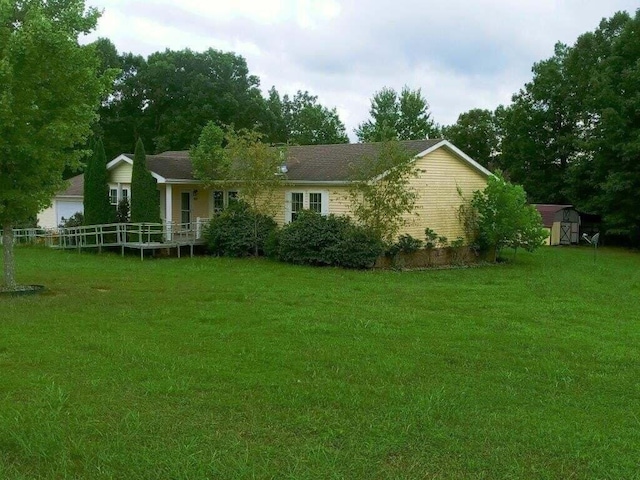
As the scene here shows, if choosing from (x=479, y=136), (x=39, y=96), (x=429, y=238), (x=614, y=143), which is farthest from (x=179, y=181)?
(x=479, y=136)

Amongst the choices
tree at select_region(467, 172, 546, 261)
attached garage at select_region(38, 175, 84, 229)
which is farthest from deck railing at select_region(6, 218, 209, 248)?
tree at select_region(467, 172, 546, 261)

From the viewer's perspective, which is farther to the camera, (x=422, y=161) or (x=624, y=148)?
(x=624, y=148)

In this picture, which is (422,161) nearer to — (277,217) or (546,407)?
(277,217)

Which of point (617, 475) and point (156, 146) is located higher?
point (156, 146)

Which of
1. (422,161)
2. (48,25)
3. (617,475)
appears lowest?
(617,475)

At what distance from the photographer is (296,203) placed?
72.7 feet

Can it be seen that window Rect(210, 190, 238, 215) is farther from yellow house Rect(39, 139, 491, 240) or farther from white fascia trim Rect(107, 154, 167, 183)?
white fascia trim Rect(107, 154, 167, 183)

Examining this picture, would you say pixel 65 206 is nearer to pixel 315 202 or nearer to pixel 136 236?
pixel 136 236

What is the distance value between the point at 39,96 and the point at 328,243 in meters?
9.15

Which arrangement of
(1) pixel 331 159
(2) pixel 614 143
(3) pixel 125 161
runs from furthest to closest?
(2) pixel 614 143, (3) pixel 125 161, (1) pixel 331 159

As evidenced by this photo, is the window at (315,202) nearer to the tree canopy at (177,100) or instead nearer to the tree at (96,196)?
the tree at (96,196)

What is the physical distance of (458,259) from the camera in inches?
875

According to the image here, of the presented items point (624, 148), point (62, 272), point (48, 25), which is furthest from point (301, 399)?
point (624, 148)

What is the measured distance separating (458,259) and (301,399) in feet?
54.6
